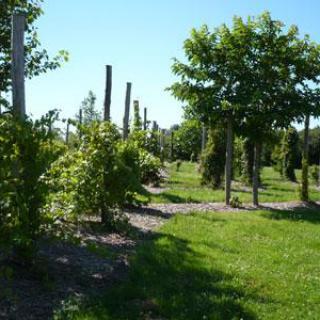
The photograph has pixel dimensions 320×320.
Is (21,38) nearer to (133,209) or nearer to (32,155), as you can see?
(32,155)

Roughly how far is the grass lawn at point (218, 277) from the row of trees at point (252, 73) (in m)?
5.17

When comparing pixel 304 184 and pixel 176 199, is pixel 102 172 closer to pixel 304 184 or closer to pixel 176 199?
pixel 176 199

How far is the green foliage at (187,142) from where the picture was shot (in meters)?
44.9

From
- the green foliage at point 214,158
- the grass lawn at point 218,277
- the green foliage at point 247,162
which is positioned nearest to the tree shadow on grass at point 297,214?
the grass lawn at point 218,277

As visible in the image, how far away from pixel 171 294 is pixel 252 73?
36.4ft

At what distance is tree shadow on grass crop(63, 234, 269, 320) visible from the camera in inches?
246

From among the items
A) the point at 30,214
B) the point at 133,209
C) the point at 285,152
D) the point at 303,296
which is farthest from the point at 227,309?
the point at 285,152

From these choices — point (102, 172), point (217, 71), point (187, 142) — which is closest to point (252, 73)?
point (217, 71)

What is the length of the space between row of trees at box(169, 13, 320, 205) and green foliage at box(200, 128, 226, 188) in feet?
15.4

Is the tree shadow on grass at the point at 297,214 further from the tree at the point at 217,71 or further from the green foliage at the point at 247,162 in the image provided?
the green foliage at the point at 247,162

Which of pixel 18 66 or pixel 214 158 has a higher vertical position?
pixel 18 66

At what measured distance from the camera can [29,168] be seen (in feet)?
21.4

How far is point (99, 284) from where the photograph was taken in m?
7.24

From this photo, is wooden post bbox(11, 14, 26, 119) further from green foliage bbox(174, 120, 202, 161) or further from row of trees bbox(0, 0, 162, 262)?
green foliage bbox(174, 120, 202, 161)
